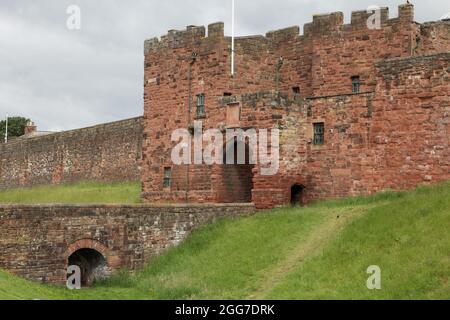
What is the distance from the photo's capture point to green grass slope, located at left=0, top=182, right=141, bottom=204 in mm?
36031

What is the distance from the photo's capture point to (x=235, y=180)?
28.8m

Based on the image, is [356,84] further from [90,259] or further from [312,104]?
[90,259]

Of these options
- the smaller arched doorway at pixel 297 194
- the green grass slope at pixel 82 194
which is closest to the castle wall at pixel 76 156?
the green grass slope at pixel 82 194

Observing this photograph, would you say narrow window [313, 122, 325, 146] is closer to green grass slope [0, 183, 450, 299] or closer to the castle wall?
Result: green grass slope [0, 183, 450, 299]

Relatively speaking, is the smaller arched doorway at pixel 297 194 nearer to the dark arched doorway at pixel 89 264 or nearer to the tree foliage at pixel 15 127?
the dark arched doorway at pixel 89 264

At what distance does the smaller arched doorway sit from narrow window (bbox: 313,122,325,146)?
5.47 ft

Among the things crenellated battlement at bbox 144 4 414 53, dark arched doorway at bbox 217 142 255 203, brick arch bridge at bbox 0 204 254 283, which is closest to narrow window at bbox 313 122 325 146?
dark arched doorway at bbox 217 142 255 203

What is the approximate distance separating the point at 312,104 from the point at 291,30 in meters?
4.84

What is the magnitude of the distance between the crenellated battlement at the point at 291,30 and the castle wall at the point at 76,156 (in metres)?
11.5

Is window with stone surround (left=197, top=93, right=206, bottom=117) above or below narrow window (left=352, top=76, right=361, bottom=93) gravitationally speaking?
below

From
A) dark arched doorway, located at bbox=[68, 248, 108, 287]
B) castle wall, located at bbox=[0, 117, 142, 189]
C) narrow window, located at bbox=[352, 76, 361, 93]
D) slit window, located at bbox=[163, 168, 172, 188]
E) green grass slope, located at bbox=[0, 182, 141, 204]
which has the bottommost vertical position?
dark arched doorway, located at bbox=[68, 248, 108, 287]

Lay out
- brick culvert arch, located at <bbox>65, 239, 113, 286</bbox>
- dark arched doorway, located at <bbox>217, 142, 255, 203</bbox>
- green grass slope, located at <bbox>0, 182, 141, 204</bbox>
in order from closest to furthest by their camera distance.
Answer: brick culvert arch, located at <bbox>65, 239, 113, 286</bbox>
dark arched doorway, located at <bbox>217, 142, 255, 203</bbox>
green grass slope, located at <bbox>0, 182, 141, 204</bbox>

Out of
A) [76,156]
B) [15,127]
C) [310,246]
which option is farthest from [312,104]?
[15,127]

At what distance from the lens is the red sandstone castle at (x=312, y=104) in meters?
23.2
